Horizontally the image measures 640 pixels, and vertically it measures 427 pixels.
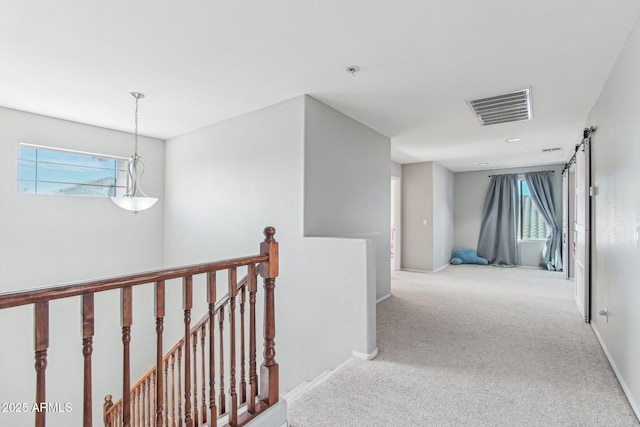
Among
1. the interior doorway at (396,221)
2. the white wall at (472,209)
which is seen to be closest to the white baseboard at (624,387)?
the interior doorway at (396,221)

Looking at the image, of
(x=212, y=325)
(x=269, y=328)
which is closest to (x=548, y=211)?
(x=269, y=328)

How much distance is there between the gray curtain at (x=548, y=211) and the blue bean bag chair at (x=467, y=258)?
1.26 metres

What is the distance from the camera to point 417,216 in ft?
23.0

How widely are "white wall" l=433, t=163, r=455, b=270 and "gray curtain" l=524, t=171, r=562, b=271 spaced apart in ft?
5.60

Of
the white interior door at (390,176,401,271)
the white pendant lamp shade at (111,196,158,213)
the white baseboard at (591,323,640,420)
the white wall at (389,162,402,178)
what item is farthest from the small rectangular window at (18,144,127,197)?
the white baseboard at (591,323,640,420)

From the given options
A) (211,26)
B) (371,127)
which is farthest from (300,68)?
(371,127)

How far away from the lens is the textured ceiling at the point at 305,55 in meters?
1.94

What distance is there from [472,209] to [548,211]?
1.57 m

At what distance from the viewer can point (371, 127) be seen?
4344 millimetres

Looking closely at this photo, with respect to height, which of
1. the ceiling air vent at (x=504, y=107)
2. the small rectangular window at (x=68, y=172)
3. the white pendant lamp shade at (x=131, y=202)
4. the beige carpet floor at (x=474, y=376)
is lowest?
the beige carpet floor at (x=474, y=376)

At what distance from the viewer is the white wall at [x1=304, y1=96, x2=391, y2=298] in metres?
3.33

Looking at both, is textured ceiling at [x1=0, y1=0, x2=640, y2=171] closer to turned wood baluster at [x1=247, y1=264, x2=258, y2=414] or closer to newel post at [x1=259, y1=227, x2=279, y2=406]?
newel post at [x1=259, y1=227, x2=279, y2=406]

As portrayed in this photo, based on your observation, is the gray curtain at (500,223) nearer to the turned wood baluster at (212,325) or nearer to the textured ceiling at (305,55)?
the textured ceiling at (305,55)

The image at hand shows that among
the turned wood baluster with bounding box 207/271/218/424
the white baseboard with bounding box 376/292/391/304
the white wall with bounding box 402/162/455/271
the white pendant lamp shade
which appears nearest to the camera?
the turned wood baluster with bounding box 207/271/218/424
